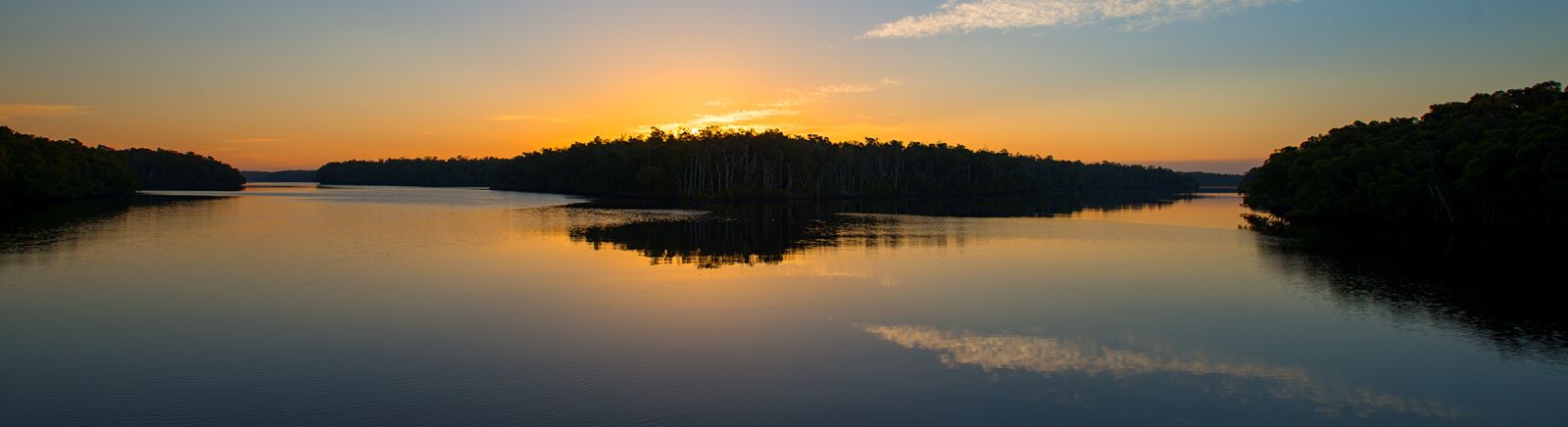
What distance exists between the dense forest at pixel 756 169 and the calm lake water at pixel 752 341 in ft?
262

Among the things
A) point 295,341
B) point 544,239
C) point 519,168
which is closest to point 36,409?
point 295,341

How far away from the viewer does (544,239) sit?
1473 inches

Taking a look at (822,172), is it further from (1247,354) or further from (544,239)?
(1247,354)

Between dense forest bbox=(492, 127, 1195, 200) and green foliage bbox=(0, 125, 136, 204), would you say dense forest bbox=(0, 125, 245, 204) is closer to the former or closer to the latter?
green foliage bbox=(0, 125, 136, 204)

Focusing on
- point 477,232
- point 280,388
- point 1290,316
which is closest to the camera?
point 280,388

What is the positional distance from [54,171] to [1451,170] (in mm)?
112762

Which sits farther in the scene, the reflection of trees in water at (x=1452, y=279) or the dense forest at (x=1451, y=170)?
the dense forest at (x=1451, y=170)

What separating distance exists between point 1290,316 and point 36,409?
892 inches

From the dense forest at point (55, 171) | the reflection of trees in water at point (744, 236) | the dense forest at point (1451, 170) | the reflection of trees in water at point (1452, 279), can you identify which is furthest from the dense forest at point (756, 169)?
the reflection of trees in water at point (1452, 279)

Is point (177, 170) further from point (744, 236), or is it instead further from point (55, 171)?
point (744, 236)

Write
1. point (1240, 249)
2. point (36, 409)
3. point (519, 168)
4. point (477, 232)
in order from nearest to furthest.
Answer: point (36, 409), point (1240, 249), point (477, 232), point (519, 168)

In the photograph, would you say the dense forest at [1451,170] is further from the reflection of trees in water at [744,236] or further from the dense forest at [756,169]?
the dense forest at [756,169]

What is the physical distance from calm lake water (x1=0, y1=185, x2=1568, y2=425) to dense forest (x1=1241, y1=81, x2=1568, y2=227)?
18.3 meters

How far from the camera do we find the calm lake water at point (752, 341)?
1058cm
